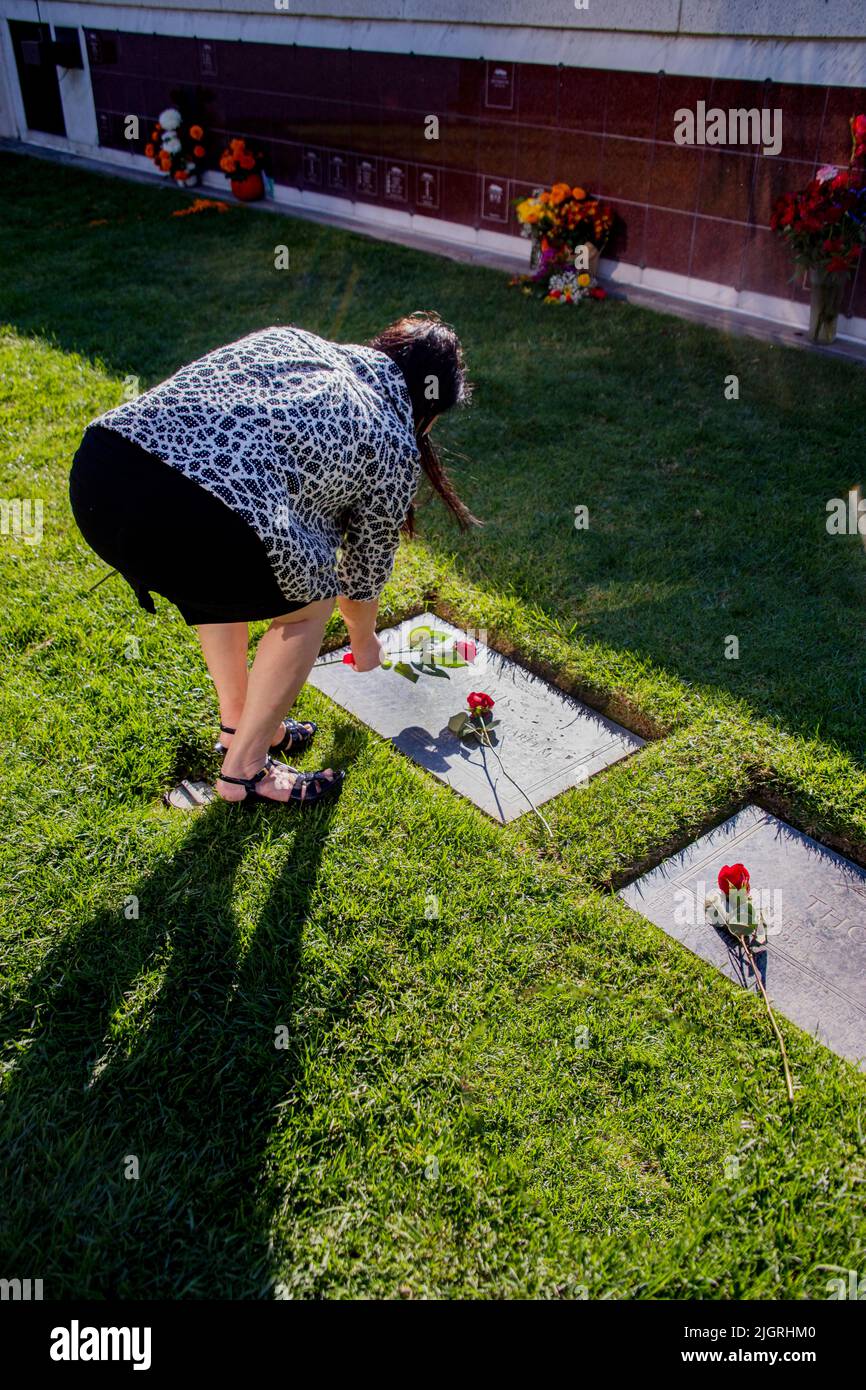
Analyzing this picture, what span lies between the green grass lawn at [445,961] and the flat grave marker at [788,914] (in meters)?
0.08

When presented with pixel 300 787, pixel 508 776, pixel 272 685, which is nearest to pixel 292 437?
pixel 272 685

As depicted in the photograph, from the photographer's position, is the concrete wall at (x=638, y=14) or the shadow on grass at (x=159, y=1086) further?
the concrete wall at (x=638, y=14)

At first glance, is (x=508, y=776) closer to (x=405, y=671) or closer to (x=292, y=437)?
(x=405, y=671)

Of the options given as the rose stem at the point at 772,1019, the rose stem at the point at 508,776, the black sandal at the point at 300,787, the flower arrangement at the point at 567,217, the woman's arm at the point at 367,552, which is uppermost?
the flower arrangement at the point at 567,217

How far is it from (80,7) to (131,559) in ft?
40.3

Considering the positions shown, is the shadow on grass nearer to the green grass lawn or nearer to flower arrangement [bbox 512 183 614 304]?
the green grass lawn

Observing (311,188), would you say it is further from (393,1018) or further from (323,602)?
(393,1018)

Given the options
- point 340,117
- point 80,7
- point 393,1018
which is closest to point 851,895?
point 393,1018

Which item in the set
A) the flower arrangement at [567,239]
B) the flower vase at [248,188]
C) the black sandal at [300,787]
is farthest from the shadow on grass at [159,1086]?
the flower vase at [248,188]

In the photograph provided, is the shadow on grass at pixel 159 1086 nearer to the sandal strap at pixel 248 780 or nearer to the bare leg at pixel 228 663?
the sandal strap at pixel 248 780

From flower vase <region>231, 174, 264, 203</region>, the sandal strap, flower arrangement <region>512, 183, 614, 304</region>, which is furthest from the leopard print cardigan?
flower vase <region>231, 174, 264, 203</region>

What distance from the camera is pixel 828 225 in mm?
6168

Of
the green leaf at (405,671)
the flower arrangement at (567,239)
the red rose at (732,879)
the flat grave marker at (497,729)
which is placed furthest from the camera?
the flower arrangement at (567,239)

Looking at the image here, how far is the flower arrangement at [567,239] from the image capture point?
750cm
